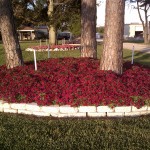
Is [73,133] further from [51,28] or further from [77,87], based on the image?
[51,28]

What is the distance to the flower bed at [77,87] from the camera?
19.0 ft

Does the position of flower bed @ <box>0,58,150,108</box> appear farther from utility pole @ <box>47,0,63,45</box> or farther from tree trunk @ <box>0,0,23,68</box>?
utility pole @ <box>47,0,63,45</box>

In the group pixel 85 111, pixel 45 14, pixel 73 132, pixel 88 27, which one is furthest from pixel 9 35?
pixel 45 14

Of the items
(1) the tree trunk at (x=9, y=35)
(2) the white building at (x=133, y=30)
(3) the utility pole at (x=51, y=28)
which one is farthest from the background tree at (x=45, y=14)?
(2) the white building at (x=133, y=30)

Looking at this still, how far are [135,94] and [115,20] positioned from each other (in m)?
2.00

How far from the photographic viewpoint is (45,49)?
22.7 metres

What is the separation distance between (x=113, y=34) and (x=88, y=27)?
3424mm

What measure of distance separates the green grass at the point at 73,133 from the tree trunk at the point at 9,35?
9.33ft

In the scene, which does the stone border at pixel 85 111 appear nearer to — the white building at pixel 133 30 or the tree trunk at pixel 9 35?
the tree trunk at pixel 9 35

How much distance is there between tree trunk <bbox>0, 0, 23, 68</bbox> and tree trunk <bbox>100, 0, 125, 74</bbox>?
2.80m

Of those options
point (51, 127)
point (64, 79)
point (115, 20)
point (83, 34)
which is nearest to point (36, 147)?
point (51, 127)

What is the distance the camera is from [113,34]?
6.79m

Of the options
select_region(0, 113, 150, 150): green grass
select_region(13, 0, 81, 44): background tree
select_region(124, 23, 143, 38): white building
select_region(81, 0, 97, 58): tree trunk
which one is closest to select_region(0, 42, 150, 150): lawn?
select_region(0, 113, 150, 150): green grass

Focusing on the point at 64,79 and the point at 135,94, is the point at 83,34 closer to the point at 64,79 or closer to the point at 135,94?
the point at 64,79
